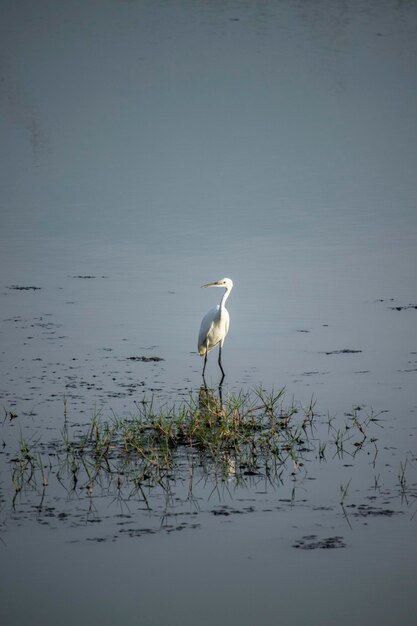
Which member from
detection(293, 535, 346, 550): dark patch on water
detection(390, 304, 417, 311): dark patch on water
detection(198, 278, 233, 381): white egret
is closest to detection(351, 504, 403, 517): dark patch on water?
detection(293, 535, 346, 550): dark patch on water

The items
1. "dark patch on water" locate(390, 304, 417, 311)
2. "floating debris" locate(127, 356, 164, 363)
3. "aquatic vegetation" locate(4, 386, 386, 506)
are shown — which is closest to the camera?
"aquatic vegetation" locate(4, 386, 386, 506)

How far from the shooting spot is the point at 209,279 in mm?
13930

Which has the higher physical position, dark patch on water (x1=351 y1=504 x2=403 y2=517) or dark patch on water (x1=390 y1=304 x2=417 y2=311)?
dark patch on water (x1=390 y1=304 x2=417 y2=311)

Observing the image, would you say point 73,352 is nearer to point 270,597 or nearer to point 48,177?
point 270,597

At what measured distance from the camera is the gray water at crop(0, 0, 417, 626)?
5.54 m

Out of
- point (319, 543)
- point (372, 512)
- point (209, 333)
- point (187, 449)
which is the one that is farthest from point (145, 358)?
point (319, 543)

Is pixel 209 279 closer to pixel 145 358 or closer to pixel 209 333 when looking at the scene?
pixel 209 333

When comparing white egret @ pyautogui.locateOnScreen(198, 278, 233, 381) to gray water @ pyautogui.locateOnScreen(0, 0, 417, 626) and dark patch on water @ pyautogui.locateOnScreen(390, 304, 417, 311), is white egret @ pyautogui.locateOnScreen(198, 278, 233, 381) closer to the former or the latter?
gray water @ pyautogui.locateOnScreen(0, 0, 417, 626)

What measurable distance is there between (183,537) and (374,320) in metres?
6.41

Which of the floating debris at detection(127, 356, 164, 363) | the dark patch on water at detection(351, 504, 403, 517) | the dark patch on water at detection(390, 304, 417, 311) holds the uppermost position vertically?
the dark patch on water at detection(390, 304, 417, 311)

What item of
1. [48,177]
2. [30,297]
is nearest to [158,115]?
[48,177]

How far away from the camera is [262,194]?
809 inches

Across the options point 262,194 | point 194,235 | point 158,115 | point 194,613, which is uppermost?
point 158,115

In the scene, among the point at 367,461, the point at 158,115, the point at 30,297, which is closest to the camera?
the point at 367,461
